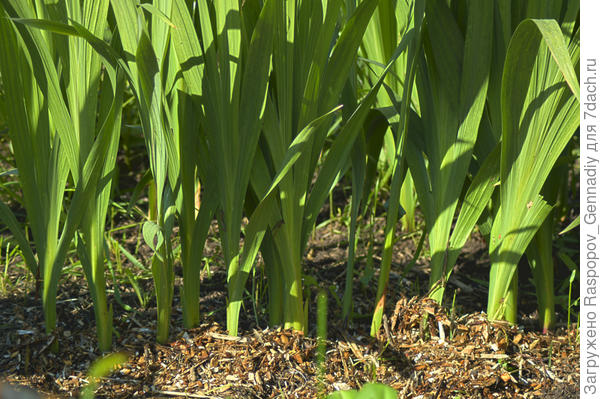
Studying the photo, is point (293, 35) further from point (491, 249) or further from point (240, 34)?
point (491, 249)

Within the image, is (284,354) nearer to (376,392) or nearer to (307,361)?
(307,361)

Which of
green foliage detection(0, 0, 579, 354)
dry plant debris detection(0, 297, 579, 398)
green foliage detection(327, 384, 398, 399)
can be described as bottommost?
dry plant debris detection(0, 297, 579, 398)

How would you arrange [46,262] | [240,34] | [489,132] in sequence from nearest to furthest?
[240,34] < [46,262] < [489,132]

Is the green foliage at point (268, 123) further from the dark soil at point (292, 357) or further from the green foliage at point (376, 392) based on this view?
the green foliage at point (376, 392)

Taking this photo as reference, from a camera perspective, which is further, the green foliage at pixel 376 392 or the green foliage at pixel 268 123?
the green foliage at pixel 268 123

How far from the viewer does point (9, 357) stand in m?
1.36

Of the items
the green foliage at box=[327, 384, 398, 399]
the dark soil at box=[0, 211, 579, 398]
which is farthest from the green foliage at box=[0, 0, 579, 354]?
the green foliage at box=[327, 384, 398, 399]

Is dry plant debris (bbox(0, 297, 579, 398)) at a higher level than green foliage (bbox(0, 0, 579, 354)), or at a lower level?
lower

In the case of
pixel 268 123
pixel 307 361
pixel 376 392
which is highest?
pixel 268 123

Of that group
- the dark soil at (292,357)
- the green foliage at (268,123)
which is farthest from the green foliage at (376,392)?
the green foliage at (268,123)

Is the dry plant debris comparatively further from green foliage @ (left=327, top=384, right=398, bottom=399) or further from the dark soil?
green foliage @ (left=327, top=384, right=398, bottom=399)

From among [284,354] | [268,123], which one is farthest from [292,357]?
[268,123]
